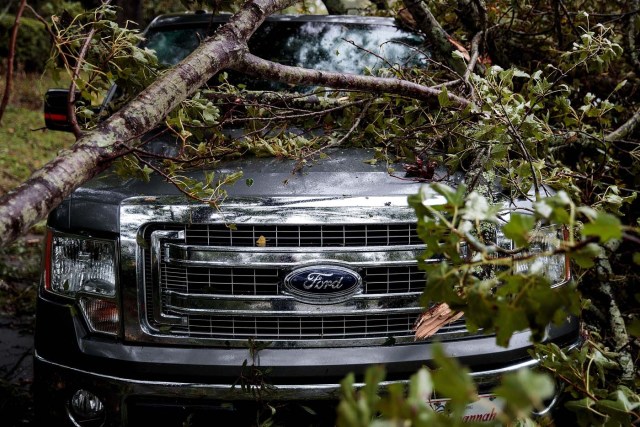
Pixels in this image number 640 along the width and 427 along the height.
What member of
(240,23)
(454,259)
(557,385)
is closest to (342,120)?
(240,23)

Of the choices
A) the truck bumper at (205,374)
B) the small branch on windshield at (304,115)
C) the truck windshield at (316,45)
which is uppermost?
the truck windshield at (316,45)

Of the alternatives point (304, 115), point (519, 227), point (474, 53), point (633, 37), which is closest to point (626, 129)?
point (633, 37)

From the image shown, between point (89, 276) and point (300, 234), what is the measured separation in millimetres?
903

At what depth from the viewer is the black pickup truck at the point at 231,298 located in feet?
8.53

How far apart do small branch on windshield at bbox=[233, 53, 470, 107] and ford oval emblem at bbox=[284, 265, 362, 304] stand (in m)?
0.89

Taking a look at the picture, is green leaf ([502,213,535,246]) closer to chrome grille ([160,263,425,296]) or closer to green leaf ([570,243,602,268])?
green leaf ([570,243,602,268])

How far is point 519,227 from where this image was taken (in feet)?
4.38

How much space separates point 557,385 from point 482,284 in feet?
5.59

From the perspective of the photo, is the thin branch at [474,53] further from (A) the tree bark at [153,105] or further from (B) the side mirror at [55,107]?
(B) the side mirror at [55,107]

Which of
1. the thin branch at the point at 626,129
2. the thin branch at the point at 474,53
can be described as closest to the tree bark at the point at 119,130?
the thin branch at the point at 474,53

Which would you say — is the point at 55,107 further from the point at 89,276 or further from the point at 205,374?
the point at 205,374

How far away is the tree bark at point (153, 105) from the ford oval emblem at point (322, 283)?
2.57 feet

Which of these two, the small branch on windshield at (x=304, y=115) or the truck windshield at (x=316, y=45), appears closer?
the small branch on windshield at (x=304, y=115)

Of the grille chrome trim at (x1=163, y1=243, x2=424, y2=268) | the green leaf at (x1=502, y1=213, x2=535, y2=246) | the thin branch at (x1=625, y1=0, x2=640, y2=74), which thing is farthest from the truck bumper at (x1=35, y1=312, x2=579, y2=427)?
the thin branch at (x1=625, y1=0, x2=640, y2=74)
